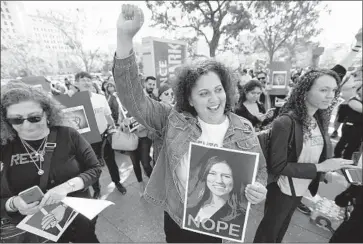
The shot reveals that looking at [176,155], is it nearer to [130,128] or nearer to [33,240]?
[33,240]

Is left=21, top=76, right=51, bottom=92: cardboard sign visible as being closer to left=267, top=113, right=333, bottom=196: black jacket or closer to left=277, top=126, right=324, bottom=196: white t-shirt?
left=267, top=113, right=333, bottom=196: black jacket

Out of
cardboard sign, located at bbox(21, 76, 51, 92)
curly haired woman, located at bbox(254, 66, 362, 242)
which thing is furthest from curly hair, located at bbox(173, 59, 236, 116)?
cardboard sign, located at bbox(21, 76, 51, 92)

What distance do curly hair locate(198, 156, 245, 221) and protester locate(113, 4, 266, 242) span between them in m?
0.05

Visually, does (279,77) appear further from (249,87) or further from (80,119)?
(80,119)

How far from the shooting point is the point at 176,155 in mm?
1187

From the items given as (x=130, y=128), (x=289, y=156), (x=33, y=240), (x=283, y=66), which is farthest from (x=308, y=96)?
(x=283, y=66)

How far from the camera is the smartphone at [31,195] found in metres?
1.22

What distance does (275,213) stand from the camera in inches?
65.6

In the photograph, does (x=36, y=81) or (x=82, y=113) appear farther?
(x=36, y=81)

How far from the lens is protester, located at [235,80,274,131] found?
2895 millimetres

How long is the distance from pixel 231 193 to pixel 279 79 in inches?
188

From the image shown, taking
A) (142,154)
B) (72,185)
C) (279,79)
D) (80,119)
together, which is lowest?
(142,154)

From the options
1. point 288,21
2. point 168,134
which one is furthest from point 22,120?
point 288,21

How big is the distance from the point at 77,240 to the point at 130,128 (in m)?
1.44
